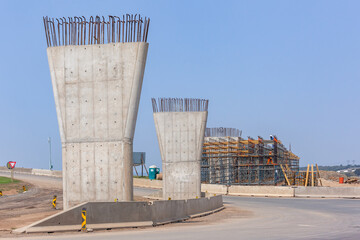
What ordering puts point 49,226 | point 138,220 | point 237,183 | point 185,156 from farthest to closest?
point 237,183, point 185,156, point 138,220, point 49,226

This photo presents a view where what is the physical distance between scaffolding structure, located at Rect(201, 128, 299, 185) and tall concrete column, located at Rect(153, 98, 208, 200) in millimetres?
22813

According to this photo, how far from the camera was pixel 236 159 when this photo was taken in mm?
62281

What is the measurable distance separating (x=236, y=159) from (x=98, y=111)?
4299cm

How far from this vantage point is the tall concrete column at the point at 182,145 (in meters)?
37.8

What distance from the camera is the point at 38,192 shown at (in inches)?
1914

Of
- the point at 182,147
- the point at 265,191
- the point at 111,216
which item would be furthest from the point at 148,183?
the point at 111,216

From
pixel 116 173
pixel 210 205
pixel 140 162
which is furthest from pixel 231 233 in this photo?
pixel 140 162

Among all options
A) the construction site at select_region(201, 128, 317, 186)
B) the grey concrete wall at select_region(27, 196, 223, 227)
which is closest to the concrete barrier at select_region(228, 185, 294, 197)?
the construction site at select_region(201, 128, 317, 186)

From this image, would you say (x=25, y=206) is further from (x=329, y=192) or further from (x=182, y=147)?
(x=329, y=192)

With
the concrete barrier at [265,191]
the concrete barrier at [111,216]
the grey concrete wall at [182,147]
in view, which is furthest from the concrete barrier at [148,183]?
the concrete barrier at [111,216]

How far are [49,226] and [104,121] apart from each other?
466 cm

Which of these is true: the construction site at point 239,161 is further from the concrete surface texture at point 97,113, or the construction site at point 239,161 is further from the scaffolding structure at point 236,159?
the concrete surface texture at point 97,113

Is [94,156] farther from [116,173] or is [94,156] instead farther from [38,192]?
[38,192]

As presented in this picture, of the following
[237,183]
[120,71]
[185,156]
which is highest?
[120,71]
